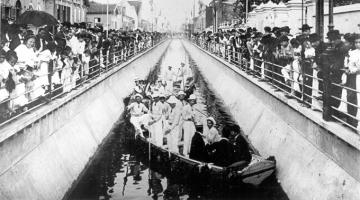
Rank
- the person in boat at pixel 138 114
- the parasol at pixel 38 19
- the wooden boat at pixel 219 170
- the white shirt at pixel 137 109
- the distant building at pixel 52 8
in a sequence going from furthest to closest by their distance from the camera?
1. the distant building at pixel 52 8
2. the white shirt at pixel 137 109
3. the person in boat at pixel 138 114
4. the parasol at pixel 38 19
5. the wooden boat at pixel 219 170

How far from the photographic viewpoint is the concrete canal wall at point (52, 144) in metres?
8.76

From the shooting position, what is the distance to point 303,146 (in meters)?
10.9

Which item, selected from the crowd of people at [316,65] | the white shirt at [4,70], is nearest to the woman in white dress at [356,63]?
the crowd of people at [316,65]

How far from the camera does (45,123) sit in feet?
37.2

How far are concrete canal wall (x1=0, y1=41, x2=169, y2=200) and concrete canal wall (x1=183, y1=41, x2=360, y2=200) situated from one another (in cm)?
520

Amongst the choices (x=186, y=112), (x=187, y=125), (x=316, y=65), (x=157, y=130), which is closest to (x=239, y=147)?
(x=187, y=125)

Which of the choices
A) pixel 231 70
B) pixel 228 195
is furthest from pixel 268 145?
pixel 231 70

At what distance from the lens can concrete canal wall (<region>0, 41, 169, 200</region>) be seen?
8758 mm

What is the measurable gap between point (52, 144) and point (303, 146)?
583 cm

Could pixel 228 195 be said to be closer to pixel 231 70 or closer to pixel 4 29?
pixel 4 29

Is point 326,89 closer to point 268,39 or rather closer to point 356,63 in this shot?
point 356,63

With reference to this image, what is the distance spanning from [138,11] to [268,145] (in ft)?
439

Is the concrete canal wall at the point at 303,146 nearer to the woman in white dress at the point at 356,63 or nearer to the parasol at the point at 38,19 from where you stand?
the woman in white dress at the point at 356,63

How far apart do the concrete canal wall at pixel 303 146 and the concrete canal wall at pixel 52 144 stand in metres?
5.20
